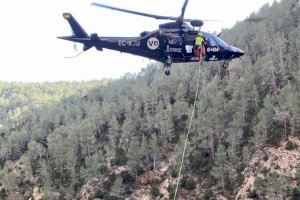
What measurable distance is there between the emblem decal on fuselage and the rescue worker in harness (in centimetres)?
247

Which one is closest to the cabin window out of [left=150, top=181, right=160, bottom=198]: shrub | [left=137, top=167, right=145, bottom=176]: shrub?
[left=150, top=181, right=160, bottom=198]: shrub

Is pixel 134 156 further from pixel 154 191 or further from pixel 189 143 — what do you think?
pixel 189 143

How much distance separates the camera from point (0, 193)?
342 ft

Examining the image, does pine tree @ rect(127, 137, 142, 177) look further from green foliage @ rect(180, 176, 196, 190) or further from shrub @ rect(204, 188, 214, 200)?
shrub @ rect(204, 188, 214, 200)

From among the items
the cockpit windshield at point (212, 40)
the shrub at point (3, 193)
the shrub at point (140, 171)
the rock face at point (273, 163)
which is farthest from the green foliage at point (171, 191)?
the cockpit windshield at point (212, 40)

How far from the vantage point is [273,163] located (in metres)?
76.8

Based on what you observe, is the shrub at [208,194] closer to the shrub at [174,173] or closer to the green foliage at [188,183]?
A: the green foliage at [188,183]

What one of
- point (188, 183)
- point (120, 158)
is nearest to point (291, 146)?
point (188, 183)

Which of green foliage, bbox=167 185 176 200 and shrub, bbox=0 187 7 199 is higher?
green foliage, bbox=167 185 176 200

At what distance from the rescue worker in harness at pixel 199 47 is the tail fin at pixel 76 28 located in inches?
269

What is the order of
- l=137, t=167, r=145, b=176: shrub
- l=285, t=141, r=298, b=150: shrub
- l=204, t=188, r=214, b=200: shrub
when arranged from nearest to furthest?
l=204, t=188, r=214, b=200: shrub < l=285, t=141, r=298, b=150: shrub < l=137, t=167, r=145, b=176: shrub

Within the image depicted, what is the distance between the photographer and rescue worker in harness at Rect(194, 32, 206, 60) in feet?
94.6

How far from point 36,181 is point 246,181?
166ft

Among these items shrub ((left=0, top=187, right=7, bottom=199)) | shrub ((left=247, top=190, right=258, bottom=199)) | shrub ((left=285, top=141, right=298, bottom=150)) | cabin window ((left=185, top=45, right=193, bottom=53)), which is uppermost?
cabin window ((left=185, top=45, right=193, bottom=53))
